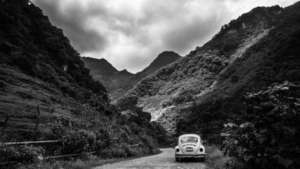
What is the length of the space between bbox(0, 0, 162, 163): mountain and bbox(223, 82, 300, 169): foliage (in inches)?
321

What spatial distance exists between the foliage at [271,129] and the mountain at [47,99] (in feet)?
26.7

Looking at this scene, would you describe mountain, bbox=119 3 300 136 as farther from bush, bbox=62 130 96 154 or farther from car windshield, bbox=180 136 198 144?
bush, bbox=62 130 96 154

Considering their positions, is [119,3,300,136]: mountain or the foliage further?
[119,3,300,136]: mountain

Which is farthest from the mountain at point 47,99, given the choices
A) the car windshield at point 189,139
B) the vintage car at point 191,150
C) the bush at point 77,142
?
the car windshield at point 189,139

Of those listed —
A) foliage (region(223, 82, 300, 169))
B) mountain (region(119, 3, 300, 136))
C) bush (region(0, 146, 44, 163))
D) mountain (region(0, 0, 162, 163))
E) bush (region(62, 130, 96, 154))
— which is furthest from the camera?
mountain (region(119, 3, 300, 136))

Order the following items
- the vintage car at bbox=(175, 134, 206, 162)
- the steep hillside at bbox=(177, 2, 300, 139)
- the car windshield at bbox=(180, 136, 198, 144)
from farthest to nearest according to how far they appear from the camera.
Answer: the steep hillside at bbox=(177, 2, 300, 139) → the car windshield at bbox=(180, 136, 198, 144) → the vintage car at bbox=(175, 134, 206, 162)

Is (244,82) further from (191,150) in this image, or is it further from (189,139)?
(191,150)

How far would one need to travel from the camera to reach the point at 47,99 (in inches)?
1382

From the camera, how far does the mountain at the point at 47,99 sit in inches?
664

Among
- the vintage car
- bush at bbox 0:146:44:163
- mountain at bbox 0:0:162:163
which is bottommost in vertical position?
the vintage car

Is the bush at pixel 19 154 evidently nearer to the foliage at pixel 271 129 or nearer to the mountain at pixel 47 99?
the mountain at pixel 47 99

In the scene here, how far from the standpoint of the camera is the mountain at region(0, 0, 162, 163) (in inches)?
664

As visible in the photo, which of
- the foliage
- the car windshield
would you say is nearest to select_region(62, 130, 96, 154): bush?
the car windshield

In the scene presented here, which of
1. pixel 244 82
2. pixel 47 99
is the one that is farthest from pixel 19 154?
pixel 244 82
